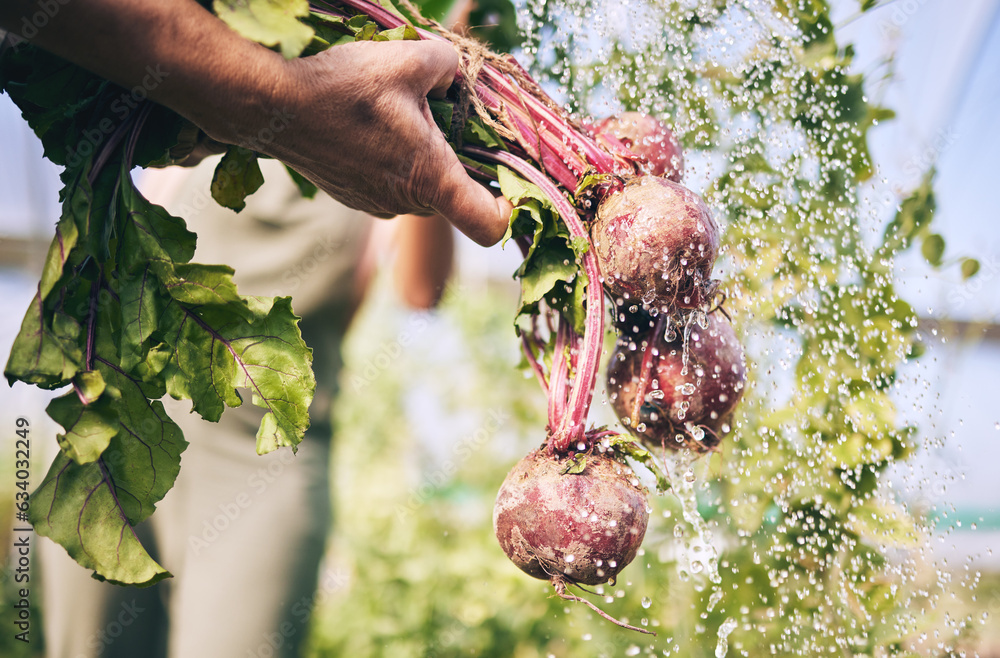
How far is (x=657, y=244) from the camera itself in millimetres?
805

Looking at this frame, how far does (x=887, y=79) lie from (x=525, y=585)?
1.84 metres

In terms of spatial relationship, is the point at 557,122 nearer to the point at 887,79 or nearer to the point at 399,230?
the point at 887,79

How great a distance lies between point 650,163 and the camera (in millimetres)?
1005

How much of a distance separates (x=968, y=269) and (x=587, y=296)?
1179mm

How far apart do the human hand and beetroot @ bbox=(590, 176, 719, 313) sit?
16 cm

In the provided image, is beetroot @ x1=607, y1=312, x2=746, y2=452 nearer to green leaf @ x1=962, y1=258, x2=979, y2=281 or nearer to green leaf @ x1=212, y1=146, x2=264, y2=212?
green leaf @ x1=212, y1=146, x2=264, y2=212

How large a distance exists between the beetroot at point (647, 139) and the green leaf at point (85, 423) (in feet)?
2.60

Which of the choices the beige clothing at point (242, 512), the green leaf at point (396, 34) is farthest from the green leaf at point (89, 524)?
the beige clothing at point (242, 512)

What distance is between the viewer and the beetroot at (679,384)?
934 millimetres

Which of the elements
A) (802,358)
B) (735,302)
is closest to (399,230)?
(735,302)

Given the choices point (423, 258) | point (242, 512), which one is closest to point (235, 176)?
point (242, 512)

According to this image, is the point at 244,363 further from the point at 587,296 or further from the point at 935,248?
the point at 935,248

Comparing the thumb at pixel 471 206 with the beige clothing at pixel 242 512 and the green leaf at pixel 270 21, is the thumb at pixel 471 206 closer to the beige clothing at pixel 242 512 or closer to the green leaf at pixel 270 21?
the green leaf at pixel 270 21

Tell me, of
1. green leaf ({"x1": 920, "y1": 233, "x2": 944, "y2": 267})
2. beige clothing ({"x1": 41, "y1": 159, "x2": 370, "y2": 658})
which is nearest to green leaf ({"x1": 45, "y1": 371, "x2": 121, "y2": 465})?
beige clothing ({"x1": 41, "y1": 159, "x2": 370, "y2": 658})
